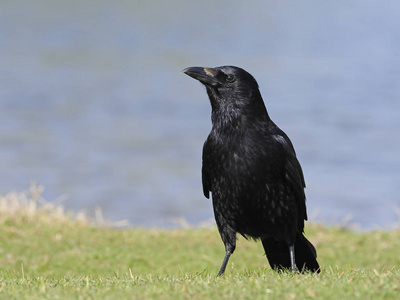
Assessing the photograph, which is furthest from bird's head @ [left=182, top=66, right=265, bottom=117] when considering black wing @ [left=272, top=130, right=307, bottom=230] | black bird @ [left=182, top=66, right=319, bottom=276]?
black wing @ [left=272, top=130, right=307, bottom=230]

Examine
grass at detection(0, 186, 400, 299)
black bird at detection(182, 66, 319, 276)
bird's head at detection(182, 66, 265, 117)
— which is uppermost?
bird's head at detection(182, 66, 265, 117)

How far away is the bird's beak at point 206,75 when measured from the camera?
5586mm

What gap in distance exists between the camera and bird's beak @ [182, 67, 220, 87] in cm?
559

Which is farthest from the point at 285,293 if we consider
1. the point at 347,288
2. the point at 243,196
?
the point at 243,196

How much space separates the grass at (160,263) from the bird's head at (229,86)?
57.6 inches

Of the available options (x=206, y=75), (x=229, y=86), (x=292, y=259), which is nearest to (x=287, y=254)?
(x=292, y=259)

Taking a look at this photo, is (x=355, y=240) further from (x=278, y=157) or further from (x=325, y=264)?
(x=278, y=157)

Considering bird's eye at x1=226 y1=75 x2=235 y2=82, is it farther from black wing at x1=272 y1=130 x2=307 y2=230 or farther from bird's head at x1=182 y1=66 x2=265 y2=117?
black wing at x1=272 y1=130 x2=307 y2=230

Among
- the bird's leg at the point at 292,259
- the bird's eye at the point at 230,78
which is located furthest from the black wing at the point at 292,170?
the bird's eye at the point at 230,78

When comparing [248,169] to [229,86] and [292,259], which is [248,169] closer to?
[229,86]

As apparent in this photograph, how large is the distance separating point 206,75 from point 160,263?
12.4 ft

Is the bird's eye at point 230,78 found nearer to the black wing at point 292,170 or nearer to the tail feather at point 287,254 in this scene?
the black wing at point 292,170

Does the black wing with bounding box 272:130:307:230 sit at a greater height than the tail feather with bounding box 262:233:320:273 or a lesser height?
greater

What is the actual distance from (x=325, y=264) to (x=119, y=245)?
10.1 feet
